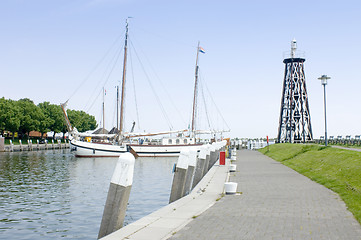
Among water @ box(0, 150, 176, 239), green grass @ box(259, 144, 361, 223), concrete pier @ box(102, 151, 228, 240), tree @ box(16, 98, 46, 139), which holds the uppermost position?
tree @ box(16, 98, 46, 139)

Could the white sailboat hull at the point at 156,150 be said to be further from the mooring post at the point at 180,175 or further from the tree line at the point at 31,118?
the mooring post at the point at 180,175

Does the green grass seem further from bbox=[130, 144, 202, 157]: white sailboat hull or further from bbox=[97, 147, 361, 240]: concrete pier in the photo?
bbox=[130, 144, 202, 157]: white sailboat hull

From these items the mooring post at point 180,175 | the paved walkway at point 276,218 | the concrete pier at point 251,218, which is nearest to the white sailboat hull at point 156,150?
the mooring post at point 180,175

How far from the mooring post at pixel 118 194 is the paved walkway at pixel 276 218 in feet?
6.18

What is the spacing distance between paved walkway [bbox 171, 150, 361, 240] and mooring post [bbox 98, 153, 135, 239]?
1.88 meters

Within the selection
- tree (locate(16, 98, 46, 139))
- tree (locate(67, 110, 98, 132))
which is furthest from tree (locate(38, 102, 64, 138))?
tree (locate(16, 98, 46, 139))

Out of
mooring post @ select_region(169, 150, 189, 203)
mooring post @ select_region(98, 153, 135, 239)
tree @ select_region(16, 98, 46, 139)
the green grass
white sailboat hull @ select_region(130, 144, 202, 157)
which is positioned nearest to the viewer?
mooring post @ select_region(98, 153, 135, 239)

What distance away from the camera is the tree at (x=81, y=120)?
Result: 142000 millimetres

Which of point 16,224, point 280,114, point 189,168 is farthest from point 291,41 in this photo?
point 16,224

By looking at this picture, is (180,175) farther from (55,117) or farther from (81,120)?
(81,120)

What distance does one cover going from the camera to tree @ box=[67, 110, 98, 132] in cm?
14200

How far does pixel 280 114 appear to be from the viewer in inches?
3543

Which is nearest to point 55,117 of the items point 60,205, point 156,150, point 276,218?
point 156,150

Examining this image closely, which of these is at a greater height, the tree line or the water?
the tree line
